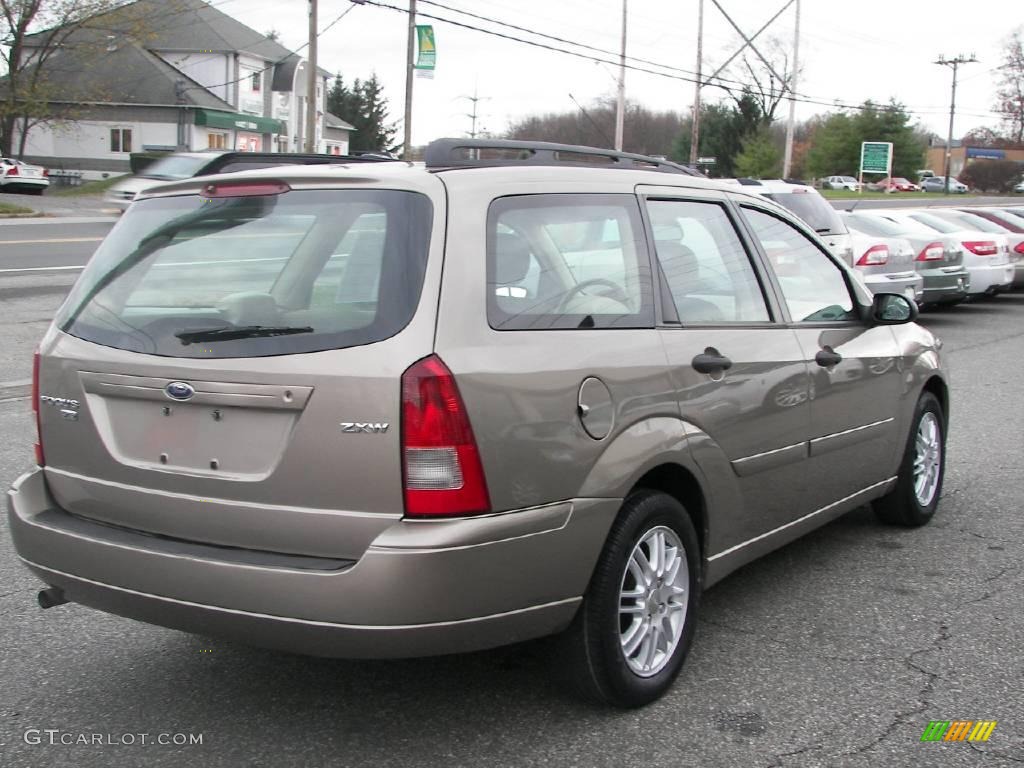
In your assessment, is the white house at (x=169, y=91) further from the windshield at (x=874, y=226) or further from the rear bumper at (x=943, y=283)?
the rear bumper at (x=943, y=283)

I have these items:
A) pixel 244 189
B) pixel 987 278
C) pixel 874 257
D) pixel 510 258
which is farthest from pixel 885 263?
pixel 244 189

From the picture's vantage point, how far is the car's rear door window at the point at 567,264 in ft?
11.0

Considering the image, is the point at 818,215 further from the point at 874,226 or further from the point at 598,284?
the point at 598,284

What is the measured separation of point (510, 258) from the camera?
134 inches

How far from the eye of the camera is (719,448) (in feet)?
13.0

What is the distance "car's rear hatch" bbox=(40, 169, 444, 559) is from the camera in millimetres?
3080

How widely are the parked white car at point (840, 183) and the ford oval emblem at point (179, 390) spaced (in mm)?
80353

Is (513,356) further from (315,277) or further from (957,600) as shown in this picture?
(957,600)

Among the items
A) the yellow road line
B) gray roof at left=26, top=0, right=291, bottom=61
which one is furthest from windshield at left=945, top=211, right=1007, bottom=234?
gray roof at left=26, top=0, right=291, bottom=61

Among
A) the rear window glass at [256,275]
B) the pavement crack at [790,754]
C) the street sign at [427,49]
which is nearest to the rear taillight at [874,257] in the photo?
the pavement crack at [790,754]

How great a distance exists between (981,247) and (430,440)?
56.0ft

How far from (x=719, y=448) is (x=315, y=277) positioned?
1505 mm

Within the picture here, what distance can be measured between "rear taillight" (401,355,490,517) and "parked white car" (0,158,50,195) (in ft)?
136

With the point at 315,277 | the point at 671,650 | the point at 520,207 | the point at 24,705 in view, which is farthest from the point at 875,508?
the point at 24,705
